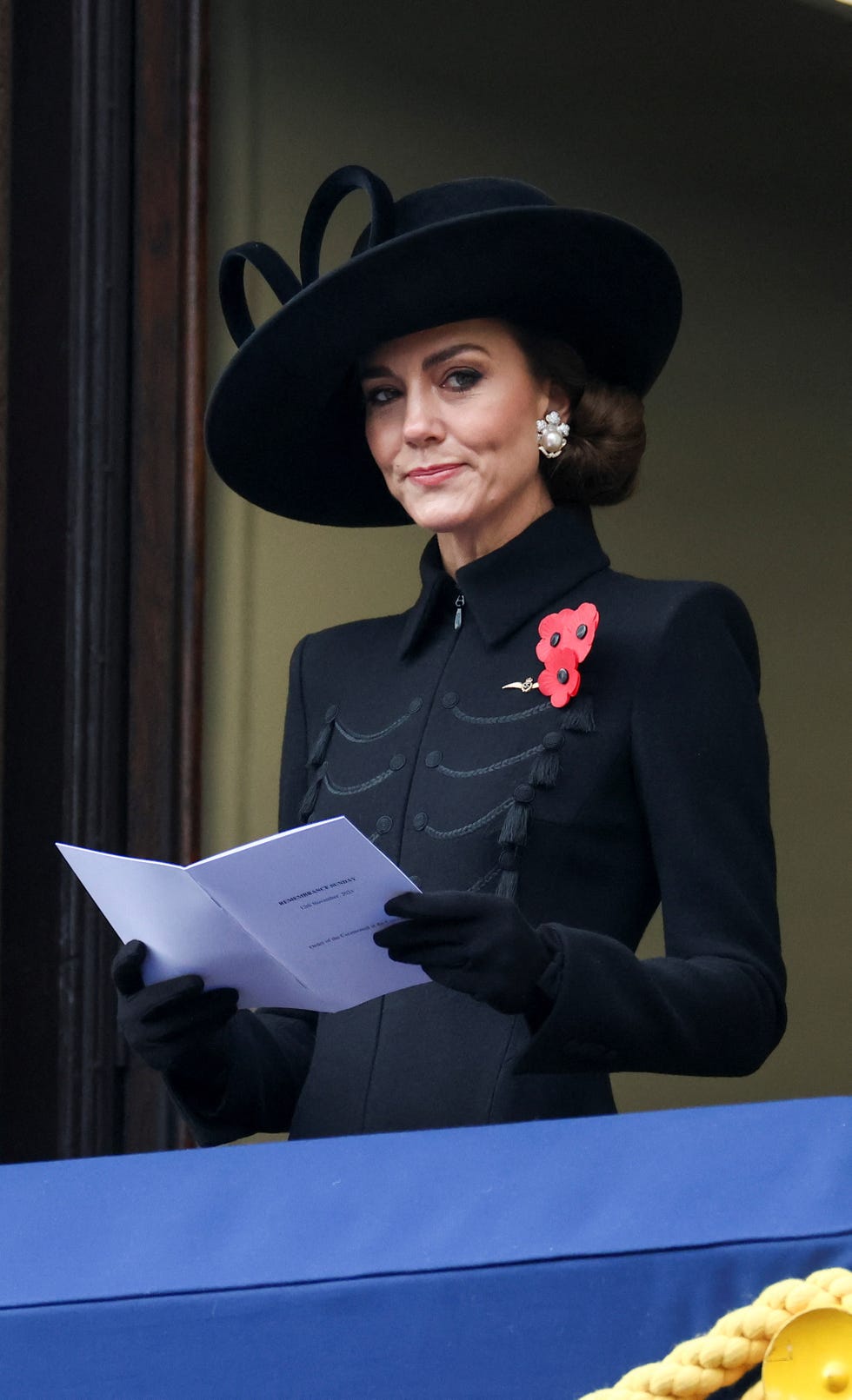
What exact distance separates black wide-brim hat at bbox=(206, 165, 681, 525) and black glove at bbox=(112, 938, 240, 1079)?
1.83 ft

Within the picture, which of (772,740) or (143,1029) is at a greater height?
(143,1029)

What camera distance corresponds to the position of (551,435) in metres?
1.56

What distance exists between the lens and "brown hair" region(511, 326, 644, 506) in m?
1.59

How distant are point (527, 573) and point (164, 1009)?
0.47 m

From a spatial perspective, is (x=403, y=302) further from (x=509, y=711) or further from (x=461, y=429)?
(x=509, y=711)

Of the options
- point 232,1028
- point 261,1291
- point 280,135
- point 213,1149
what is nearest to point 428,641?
point 232,1028

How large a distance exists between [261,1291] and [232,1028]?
0.72 m

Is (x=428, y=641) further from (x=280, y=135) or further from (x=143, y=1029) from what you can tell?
(x=280, y=135)

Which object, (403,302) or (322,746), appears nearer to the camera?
(403,302)

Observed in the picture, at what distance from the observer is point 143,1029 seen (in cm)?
134

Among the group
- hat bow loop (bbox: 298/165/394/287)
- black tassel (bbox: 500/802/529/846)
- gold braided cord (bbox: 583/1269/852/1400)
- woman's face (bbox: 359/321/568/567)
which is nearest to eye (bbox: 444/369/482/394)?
woman's face (bbox: 359/321/568/567)

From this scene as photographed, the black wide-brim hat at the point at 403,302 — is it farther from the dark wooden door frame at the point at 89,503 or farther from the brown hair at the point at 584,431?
the dark wooden door frame at the point at 89,503

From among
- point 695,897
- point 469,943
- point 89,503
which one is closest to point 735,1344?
point 469,943

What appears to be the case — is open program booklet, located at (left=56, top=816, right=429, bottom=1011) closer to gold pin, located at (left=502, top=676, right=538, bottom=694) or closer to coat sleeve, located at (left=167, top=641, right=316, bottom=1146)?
coat sleeve, located at (left=167, top=641, right=316, bottom=1146)
